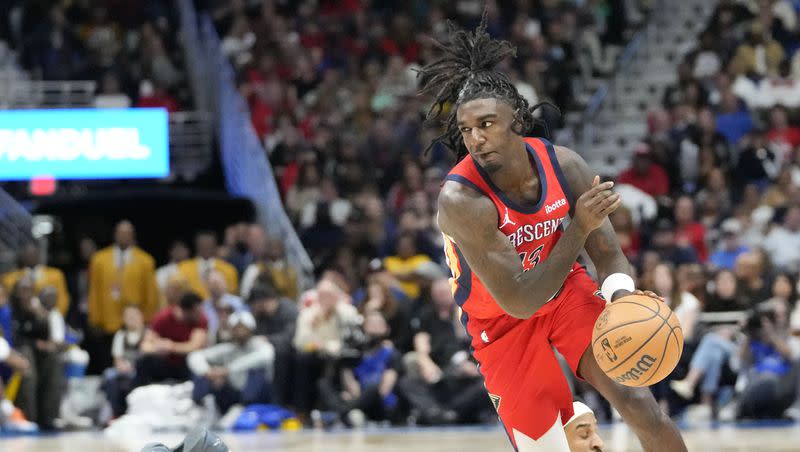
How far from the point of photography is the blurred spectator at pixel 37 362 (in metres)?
11.8

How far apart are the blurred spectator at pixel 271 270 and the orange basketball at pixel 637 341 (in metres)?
8.10

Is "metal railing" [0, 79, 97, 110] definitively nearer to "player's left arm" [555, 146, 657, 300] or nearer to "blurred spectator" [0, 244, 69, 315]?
"blurred spectator" [0, 244, 69, 315]

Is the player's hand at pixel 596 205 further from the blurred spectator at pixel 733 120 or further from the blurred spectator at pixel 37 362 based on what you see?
the blurred spectator at pixel 733 120

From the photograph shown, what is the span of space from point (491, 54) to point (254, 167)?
10.7 m

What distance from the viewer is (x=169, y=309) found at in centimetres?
1199

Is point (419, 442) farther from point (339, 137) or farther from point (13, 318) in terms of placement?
point (339, 137)

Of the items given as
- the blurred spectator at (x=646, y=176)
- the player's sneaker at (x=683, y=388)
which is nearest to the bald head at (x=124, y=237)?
the blurred spectator at (x=646, y=176)

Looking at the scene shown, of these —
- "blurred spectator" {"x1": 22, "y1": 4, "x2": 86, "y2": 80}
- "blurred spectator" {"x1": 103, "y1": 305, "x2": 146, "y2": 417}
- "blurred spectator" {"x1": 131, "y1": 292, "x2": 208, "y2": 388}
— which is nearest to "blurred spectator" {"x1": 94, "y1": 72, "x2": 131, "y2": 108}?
"blurred spectator" {"x1": 22, "y1": 4, "x2": 86, "y2": 80}

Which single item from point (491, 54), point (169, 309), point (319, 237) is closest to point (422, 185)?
point (319, 237)

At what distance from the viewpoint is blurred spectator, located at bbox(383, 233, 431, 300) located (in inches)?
488

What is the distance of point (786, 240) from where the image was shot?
498 inches

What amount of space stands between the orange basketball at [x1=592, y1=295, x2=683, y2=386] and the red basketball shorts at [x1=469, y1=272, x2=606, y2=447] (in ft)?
1.37

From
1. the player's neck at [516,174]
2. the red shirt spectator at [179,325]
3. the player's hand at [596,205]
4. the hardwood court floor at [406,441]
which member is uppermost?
the player's neck at [516,174]

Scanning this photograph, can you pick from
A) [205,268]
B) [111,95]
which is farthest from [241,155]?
[205,268]
